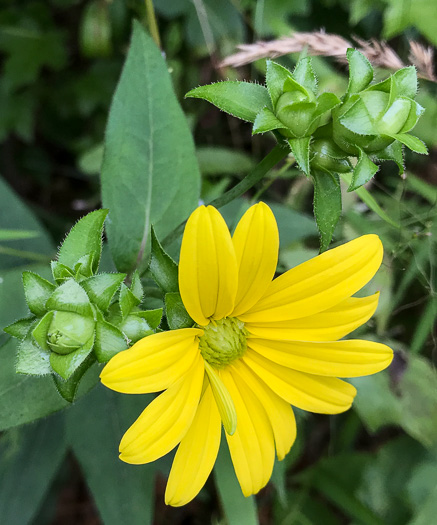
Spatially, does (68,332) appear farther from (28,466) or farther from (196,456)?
(28,466)

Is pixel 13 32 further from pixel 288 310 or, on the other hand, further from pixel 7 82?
pixel 288 310

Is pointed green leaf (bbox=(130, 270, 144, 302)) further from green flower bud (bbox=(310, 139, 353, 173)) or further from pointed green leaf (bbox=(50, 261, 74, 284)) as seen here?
green flower bud (bbox=(310, 139, 353, 173))

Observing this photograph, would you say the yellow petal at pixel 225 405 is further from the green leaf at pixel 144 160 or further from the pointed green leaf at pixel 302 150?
the green leaf at pixel 144 160

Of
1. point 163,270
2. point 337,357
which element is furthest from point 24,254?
point 337,357

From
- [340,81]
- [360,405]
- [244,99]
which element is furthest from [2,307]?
[340,81]

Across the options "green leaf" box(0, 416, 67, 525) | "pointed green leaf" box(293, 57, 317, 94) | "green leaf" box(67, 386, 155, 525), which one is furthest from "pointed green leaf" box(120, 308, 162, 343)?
"green leaf" box(0, 416, 67, 525)
